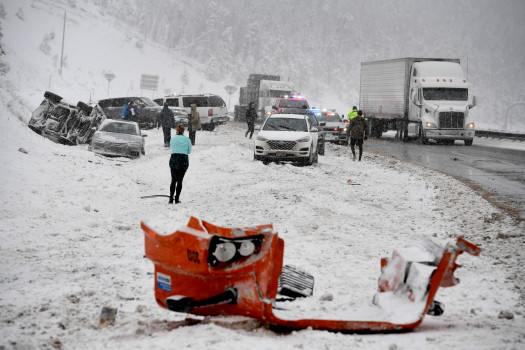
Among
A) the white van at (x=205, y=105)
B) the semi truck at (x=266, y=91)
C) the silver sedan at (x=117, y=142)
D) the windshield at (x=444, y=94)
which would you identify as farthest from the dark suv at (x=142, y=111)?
the windshield at (x=444, y=94)

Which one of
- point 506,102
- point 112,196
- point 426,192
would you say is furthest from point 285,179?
point 506,102

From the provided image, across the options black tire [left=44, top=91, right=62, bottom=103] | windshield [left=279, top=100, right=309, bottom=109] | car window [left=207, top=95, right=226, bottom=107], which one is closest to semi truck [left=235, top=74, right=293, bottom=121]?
car window [left=207, top=95, right=226, bottom=107]

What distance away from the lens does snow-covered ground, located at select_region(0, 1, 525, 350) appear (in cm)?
439

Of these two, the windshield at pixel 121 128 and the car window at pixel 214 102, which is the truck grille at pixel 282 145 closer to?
the windshield at pixel 121 128

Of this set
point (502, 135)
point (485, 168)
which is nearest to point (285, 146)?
point (485, 168)

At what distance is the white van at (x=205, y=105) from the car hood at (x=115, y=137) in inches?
470

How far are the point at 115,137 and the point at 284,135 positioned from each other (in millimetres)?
6080

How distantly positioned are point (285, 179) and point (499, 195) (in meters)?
5.10

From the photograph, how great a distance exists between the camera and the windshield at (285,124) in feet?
62.0

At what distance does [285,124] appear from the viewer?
1916 cm

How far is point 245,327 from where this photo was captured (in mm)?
4477

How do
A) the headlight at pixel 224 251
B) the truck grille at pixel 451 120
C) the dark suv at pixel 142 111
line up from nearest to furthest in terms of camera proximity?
the headlight at pixel 224 251, the truck grille at pixel 451 120, the dark suv at pixel 142 111

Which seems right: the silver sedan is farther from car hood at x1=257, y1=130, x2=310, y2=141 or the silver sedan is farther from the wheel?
the wheel

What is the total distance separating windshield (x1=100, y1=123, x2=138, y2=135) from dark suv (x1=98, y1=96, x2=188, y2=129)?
9865mm
